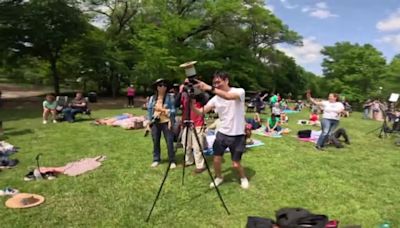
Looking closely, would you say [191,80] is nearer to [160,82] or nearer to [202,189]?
[202,189]

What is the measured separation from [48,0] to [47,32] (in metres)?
2.19

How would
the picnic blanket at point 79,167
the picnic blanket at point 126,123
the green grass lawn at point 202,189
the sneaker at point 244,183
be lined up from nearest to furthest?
the green grass lawn at point 202,189, the sneaker at point 244,183, the picnic blanket at point 79,167, the picnic blanket at point 126,123

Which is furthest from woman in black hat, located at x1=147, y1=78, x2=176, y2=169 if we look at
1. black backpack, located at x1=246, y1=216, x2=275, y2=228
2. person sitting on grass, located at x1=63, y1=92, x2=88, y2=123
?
person sitting on grass, located at x1=63, y1=92, x2=88, y2=123

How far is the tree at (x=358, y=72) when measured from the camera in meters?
50.6

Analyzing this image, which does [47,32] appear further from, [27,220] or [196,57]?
[27,220]

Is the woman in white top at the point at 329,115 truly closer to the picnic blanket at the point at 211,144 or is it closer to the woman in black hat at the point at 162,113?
the picnic blanket at the point at 211,144

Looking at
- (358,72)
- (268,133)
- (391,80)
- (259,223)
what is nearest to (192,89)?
(259,223)

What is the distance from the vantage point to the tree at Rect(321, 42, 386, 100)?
50562mm

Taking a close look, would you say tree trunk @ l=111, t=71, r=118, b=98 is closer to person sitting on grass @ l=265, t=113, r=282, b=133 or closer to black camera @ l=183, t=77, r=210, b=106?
person sitting on grass @ l=265, t=113, r=282, b=133

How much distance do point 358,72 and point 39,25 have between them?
41.0m

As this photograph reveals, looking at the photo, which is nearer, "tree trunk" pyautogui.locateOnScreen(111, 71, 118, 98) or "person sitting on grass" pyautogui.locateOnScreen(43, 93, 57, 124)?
"person sitting on grass" pyautogui.locateOnScreen(43, 93, 57, 124)

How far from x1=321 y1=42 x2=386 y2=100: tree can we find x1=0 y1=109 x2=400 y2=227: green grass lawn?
1653 inches

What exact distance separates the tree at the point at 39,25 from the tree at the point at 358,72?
35431mm

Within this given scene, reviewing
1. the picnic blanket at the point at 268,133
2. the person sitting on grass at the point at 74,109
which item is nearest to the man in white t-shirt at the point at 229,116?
the picnic blanket at the point at 268,133
